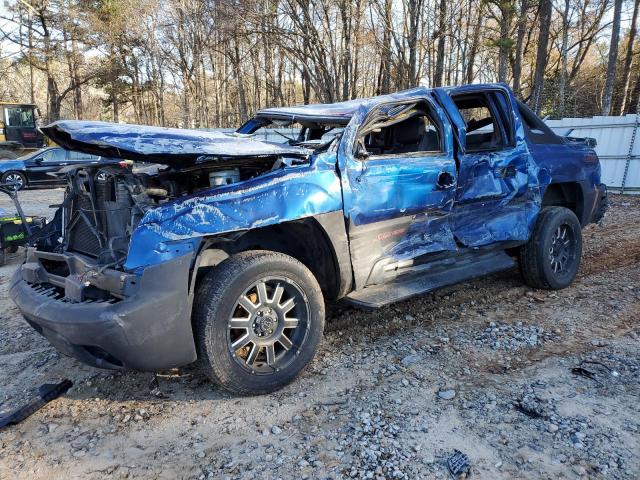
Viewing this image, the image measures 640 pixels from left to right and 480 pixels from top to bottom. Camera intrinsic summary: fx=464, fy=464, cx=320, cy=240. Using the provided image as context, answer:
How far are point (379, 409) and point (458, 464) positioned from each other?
1.98ft

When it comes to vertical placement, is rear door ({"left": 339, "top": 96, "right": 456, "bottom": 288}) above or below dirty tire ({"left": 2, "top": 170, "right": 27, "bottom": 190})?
above

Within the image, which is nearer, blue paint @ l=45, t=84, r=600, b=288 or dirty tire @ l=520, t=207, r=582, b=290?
blue paint @ l=45, t=84, r=600, b=288

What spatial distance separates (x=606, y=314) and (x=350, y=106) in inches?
116

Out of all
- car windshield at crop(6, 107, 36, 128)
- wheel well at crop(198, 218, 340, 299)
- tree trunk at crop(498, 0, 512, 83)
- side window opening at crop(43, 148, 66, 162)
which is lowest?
wheel well at crop(198, 218, 340, 299)

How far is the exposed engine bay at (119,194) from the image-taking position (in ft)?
9.81

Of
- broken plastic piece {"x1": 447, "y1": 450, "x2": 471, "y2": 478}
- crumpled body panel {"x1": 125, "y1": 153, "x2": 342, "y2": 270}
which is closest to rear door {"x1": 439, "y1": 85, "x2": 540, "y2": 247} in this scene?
crumpled body panel {"x1": 125, "y1": 153, "x2": 342, "y2": 270}

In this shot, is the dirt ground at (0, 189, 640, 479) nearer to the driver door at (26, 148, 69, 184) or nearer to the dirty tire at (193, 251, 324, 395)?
the dirty tire at (193, 251, 324, 395)

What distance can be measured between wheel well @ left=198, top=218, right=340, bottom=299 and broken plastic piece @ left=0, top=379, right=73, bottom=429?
1368 mm

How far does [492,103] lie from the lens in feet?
15.0

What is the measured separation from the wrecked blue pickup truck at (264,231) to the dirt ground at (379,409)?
369 mm

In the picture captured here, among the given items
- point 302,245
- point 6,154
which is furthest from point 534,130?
point 6,154

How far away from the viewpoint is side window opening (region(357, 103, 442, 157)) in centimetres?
370

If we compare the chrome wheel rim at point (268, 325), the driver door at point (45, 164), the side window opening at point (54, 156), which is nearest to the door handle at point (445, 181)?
the chrome wheel rim at point (268, 325)

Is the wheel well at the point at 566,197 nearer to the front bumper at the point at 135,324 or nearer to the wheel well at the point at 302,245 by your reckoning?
the wheel well at the point at 302,245
